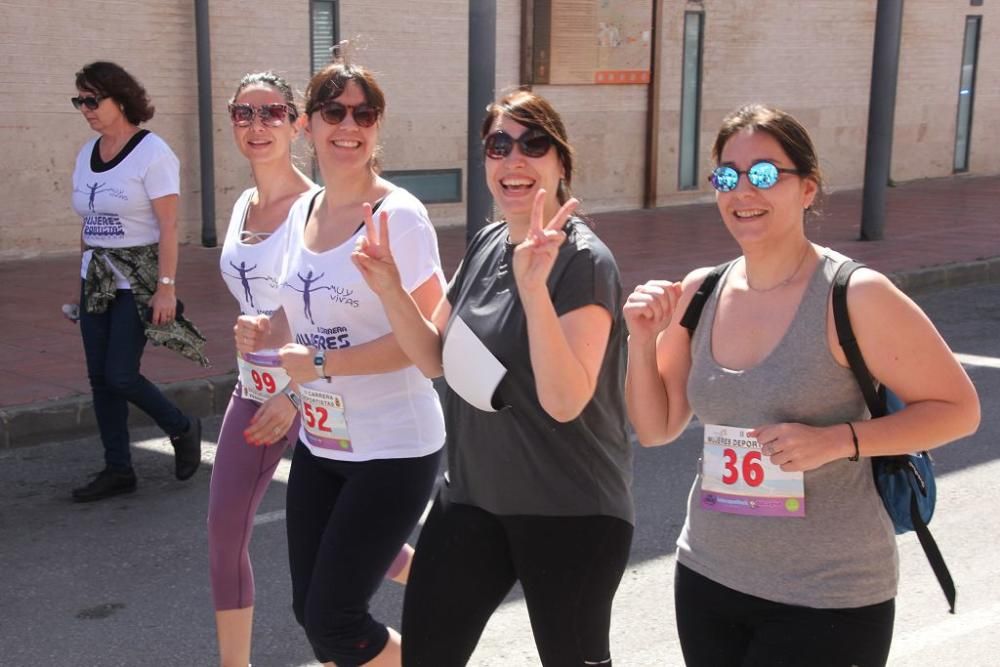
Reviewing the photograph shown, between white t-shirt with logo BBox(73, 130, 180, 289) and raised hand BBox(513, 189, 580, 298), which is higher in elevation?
raised hand BBox(513, 189, 580, 298)

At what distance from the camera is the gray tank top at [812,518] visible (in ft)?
8.58

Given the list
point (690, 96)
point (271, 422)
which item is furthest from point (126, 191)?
point (690, 96)

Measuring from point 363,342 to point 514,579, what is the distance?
801mm

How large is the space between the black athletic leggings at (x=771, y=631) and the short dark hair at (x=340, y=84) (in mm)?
1622

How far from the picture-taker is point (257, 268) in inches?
158

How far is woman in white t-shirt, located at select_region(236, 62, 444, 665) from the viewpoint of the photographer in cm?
335

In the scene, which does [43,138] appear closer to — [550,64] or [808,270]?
[550,64]

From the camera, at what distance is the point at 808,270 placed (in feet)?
9.07

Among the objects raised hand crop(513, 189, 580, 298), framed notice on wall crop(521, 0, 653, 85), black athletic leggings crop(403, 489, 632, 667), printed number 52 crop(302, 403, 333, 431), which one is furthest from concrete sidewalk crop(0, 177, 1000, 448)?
raised hand crop(513, 189, 580, 298)

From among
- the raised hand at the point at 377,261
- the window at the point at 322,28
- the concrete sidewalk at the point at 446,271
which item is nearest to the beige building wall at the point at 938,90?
the concrete sidewalk at the point at 446,271

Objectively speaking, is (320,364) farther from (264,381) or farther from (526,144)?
(526,144)

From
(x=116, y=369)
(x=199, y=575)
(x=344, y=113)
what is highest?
(x=344, y=113)

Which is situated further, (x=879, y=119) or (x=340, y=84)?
(x=879, y=119)

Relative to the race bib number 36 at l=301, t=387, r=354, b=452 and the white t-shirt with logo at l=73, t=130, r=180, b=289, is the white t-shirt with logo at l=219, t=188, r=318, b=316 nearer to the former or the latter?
the race bib number 36 at l=301, t=387, r=354, b=452
